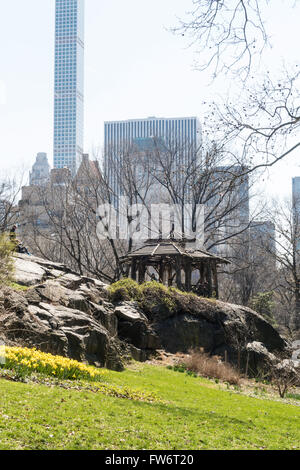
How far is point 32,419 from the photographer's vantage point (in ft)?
20.3

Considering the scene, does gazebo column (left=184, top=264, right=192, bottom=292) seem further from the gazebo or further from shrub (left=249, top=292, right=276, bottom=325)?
shrub (left=249, top=292, right=276, bottom=325)

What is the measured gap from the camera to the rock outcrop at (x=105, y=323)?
1241 cm

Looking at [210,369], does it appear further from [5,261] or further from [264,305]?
[264,305]

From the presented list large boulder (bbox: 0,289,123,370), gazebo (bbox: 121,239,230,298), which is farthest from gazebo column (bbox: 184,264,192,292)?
large boulder (bbox: 0,289,123,370)

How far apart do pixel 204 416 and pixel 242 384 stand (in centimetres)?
775

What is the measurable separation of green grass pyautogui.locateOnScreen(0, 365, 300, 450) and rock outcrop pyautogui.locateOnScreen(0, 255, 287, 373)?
11.1 ft

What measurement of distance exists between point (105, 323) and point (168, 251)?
6.71 meters

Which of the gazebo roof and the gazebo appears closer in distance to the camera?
the gazebo roof

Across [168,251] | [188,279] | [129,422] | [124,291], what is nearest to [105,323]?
[124,291]

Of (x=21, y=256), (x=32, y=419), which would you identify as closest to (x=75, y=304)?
(x=21, y=256)

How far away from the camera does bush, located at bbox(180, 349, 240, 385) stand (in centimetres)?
1546
